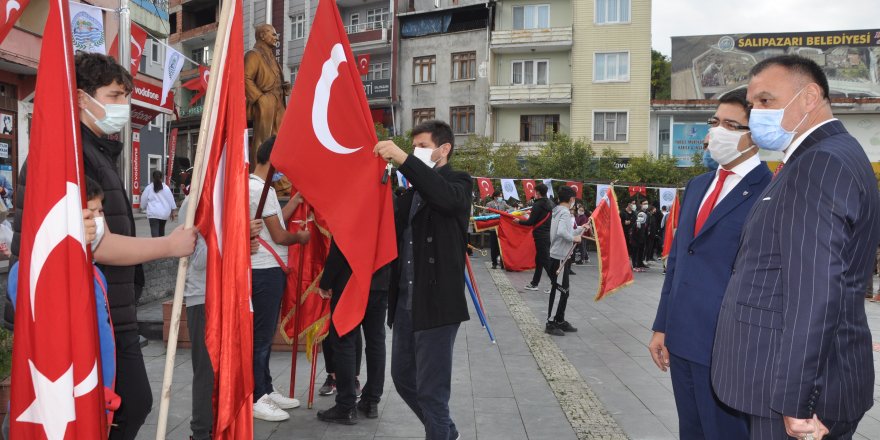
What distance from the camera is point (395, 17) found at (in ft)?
125

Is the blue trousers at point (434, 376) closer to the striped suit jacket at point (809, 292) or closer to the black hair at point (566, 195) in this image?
the striped suit jacket at point (809, 292)

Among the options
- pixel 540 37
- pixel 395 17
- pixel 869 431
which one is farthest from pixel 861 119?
pixel 869 431

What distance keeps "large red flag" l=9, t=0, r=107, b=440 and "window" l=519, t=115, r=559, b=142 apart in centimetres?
3365

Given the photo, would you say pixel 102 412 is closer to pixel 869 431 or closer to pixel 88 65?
pixel 88 65

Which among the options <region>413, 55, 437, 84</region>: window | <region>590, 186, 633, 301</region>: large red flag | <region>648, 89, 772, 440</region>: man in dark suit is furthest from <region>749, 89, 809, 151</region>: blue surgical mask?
<region>413, 55, 437, 84</region>: window

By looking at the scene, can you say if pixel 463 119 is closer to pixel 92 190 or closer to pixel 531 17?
pixel 531 17

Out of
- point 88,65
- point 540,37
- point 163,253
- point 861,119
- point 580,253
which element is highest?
point 540,37

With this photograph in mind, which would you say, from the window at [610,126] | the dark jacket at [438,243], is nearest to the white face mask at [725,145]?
the dark jacket at [438,243]

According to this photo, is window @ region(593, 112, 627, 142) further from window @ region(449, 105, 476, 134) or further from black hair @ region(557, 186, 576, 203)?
black hair @ region(557, 186, 576, 203)

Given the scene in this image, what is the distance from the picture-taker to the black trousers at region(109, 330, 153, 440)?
9.26 feet

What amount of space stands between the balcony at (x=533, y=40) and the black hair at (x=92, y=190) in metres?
33.9

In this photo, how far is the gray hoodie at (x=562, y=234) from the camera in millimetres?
9391

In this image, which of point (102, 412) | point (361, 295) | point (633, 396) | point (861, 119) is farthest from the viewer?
point (861, 119)

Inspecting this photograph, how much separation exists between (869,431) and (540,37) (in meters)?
32.0
